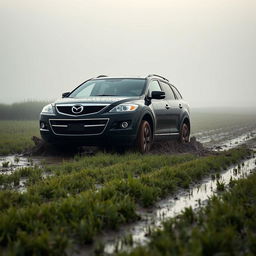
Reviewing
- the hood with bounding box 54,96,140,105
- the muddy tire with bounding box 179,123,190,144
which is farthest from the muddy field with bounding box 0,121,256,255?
the muddy tire with bounding box 179,123,190,144

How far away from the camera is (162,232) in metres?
4.10

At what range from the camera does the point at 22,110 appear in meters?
34.0

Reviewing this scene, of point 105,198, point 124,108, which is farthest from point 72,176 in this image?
point 124,108

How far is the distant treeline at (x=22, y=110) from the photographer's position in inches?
1312

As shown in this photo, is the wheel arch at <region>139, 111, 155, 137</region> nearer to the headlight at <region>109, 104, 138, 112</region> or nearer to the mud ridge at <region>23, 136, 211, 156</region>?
the headlight at <region>109, 104, 138, 112</region>

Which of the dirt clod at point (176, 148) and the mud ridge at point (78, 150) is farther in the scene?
the dirt clod at point (176, 148)

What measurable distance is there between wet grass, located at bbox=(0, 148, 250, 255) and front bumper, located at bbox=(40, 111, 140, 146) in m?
2.71

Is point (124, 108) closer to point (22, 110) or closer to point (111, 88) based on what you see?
point (111, 88)

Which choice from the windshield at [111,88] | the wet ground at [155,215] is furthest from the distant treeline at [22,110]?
the wet ground at [155,215]

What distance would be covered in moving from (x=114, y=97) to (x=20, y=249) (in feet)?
23.3

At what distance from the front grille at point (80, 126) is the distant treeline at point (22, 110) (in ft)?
78.3

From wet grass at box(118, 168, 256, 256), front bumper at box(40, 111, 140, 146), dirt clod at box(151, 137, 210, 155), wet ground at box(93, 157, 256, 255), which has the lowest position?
dirt clod at box(151, 137, 210, 155)

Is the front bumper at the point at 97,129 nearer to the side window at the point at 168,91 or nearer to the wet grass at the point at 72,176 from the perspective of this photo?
the wet grass at the point at 72,176

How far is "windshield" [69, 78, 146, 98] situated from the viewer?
1112cm
